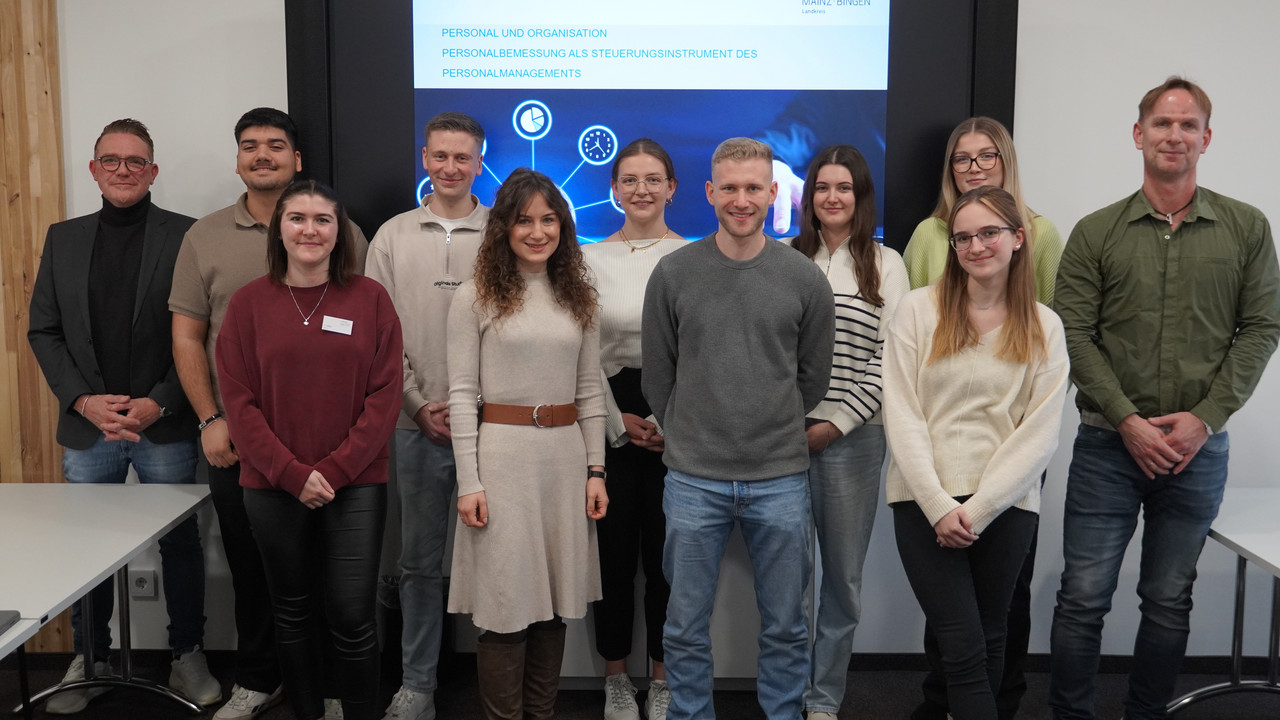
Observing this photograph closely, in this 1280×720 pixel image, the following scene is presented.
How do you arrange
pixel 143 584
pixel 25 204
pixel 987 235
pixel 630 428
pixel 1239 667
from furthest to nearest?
1. pixel 143 584
2. pixel 25 204
3. pixel 1239 667
4. pixel 630 428
5. pixel 987 235

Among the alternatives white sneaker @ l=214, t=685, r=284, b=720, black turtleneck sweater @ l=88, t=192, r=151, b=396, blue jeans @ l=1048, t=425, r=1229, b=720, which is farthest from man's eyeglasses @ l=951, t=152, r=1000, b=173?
white sneaker @ l=214, t=685, r=284, b=720

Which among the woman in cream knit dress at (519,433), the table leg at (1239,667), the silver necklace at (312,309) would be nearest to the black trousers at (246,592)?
the silver necklace at (312,309)

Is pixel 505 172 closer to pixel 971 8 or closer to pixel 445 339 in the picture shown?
pixel 445 339

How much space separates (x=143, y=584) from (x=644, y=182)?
95.3 inches

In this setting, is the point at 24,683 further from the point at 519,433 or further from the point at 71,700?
the point at 519,433

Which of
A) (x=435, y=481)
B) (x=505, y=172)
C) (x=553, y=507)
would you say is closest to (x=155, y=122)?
(x=505, y=172)

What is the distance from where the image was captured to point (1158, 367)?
248 centimetres

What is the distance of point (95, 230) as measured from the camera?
299 cm

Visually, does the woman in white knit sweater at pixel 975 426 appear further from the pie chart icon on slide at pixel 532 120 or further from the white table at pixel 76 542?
the white table at pixel 76 542

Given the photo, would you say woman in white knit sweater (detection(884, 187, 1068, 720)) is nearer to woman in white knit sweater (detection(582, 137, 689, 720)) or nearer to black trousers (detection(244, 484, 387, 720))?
woman in white knit sweater (detection(582, 137, 689, 720))

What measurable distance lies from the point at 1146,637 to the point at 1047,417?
89 cm

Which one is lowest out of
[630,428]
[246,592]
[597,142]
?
[246,592]

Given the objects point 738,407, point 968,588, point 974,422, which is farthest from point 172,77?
point 968,588

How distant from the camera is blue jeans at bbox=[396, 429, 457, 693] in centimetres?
279
